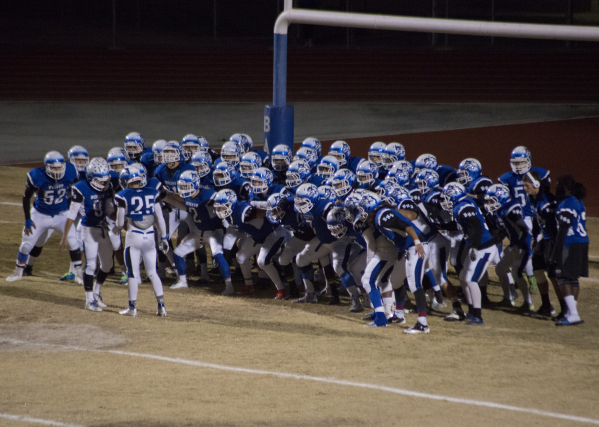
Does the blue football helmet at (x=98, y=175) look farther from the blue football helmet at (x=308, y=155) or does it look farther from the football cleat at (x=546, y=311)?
the football cleat at (x=546, y=311)

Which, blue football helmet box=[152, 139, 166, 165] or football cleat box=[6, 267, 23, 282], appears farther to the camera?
blue football helmet box=[152, 139, 166, 165]

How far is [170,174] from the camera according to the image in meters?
11.9

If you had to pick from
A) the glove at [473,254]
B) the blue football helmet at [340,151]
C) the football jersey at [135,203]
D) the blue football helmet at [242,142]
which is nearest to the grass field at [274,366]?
the glove at [473,254]

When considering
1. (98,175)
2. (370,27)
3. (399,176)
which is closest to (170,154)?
(98,175)

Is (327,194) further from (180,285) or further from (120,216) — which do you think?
(180,285)

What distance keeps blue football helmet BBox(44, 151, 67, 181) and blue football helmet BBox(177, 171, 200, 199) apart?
176 cm

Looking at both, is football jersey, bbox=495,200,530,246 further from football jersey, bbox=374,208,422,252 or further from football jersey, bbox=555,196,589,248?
football jersey, bbox=374,208,422,252

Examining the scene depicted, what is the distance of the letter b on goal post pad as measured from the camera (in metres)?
13.4

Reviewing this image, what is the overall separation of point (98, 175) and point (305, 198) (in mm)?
2713

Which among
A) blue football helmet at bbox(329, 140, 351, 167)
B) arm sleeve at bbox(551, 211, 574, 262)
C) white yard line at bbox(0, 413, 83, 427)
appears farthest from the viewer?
blue football helmet at bbox(329, 140, 351, 167)

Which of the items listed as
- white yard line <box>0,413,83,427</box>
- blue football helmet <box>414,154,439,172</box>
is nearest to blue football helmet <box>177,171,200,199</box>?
blue football helmet <box>414,154,439,172</box>

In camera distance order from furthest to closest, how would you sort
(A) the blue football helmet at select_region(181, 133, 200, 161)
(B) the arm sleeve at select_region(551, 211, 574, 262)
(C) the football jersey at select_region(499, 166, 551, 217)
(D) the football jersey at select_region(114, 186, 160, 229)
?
(A) the blue football helmet at select_region(181, 133, 200, 161)
(C) the football jersey at select_region(499, 166, 551, 217)
(D) the football jersey at select_region(114, 186, 160, 229)
(B) the arm sleeve at select_region(551, 211, 574, 262)

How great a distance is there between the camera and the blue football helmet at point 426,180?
10805 mm

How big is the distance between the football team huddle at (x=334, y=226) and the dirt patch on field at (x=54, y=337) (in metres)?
0.76
